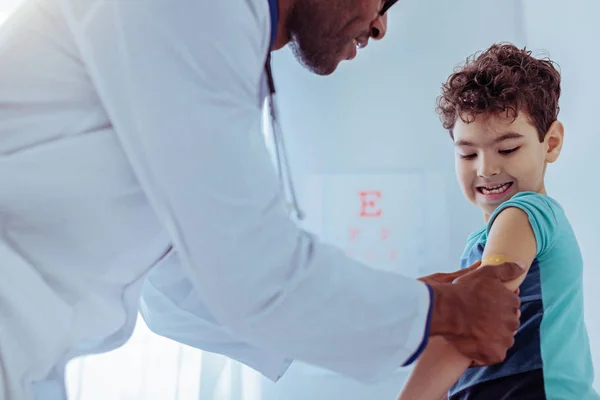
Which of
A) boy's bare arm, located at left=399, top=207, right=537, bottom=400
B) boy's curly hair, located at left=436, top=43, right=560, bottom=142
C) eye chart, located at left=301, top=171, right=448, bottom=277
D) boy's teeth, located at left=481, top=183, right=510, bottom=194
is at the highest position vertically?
boy's curly hair, located at left=436, top=43, right=560, bottom=142

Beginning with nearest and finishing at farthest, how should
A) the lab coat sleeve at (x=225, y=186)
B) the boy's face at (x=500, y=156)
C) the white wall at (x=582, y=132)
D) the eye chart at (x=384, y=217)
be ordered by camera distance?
the lab coat sleeve at (x=225, y=186) < the boy's face at (x=500, y=156) < the white wall at (x=582, y=132) < the eye chart at (x=384, y=217)

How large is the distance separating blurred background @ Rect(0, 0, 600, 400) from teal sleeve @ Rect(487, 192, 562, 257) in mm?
768

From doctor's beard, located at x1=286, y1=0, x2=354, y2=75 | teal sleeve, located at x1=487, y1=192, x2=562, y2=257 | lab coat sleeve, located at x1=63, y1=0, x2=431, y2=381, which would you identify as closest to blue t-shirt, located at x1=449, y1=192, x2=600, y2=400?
teal sleeve, located at x1=487, y1=192, x2=562, y2=257

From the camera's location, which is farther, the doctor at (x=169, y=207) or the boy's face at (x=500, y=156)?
the boy's face at (x=500, y=156)

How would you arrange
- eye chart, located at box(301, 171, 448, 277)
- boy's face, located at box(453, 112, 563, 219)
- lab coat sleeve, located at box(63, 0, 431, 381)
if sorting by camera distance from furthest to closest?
eye chart, located at box(301, 171, 448, 277), boy's face, located at box(453, 112, 563, 219), lab coat sleeve, located at box(63, 0, 431, 381)

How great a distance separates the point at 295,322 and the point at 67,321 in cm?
30

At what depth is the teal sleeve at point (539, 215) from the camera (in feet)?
3.11

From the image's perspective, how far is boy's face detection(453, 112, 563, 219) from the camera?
1.05m

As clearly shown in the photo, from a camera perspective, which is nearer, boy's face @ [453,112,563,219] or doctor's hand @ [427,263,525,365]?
doctor's hand @ [427,263,525,365]

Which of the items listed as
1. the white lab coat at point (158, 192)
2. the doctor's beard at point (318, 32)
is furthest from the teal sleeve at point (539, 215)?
the doctor's beard at point (318, 32)

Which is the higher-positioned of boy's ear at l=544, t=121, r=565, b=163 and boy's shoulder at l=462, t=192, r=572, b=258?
boy's ear at l=544, t=121, r=565, b=163

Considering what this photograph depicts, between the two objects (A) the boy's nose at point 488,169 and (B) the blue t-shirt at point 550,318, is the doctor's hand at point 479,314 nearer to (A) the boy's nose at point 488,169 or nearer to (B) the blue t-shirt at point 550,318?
(B) the blue t-shirt at point 550,318

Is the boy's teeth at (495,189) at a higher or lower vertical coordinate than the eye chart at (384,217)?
higher

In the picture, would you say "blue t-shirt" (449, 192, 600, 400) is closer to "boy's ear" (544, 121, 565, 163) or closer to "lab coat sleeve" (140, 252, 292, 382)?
"boy's ear" (544, 121, 565, 163)
